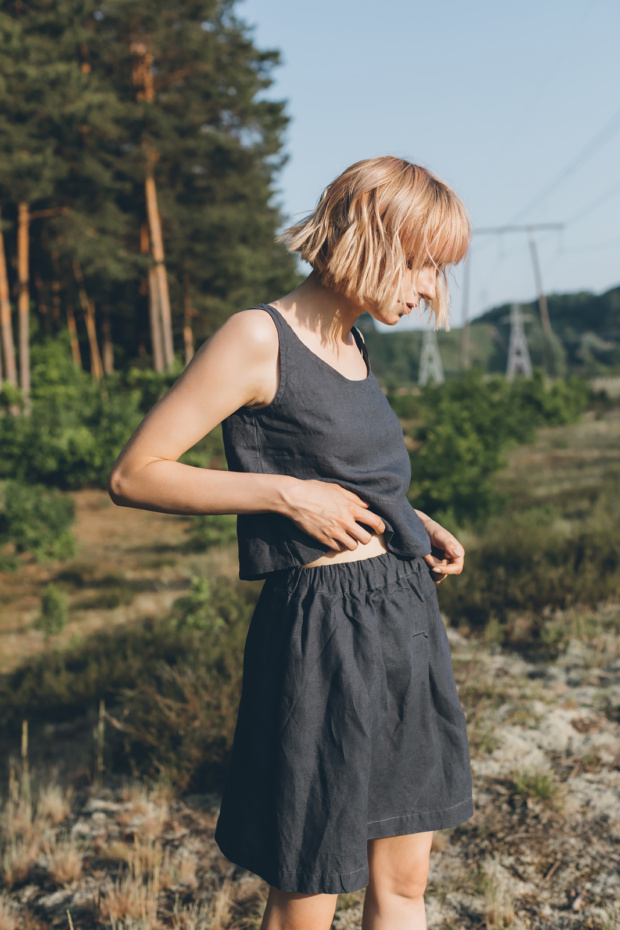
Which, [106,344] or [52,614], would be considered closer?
[52,614]

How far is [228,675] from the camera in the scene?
3924mm

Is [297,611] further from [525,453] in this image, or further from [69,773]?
[525,453]

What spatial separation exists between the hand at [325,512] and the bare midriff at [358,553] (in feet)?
0.15

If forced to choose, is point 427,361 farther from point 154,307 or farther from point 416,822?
point 416,822

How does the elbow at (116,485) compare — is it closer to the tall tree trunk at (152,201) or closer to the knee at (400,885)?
the knee at (400,885)

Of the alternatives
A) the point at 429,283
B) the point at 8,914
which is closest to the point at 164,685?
the point at 8,914

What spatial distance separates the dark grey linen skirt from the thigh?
0.08 metres

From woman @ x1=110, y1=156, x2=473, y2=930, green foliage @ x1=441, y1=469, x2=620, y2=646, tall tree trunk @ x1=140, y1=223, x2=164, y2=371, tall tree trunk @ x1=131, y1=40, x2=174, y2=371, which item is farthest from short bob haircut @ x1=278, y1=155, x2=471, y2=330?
tall tree trunk @ x1=140, y1=223, x2=164, y2=371

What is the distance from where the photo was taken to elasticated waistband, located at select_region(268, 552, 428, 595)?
4.73 feet

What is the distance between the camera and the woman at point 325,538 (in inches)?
53.4

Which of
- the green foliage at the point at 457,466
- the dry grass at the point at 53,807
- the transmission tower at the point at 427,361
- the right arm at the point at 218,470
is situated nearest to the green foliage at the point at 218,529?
the green foliage at the point at 457,466

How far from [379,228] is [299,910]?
137cm

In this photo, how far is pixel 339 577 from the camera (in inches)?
57.2

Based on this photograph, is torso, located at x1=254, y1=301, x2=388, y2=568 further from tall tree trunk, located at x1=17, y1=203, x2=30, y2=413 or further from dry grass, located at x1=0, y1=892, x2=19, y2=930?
tall tree trunk, located at x1=17, y1=203, x2=30, y2=413
